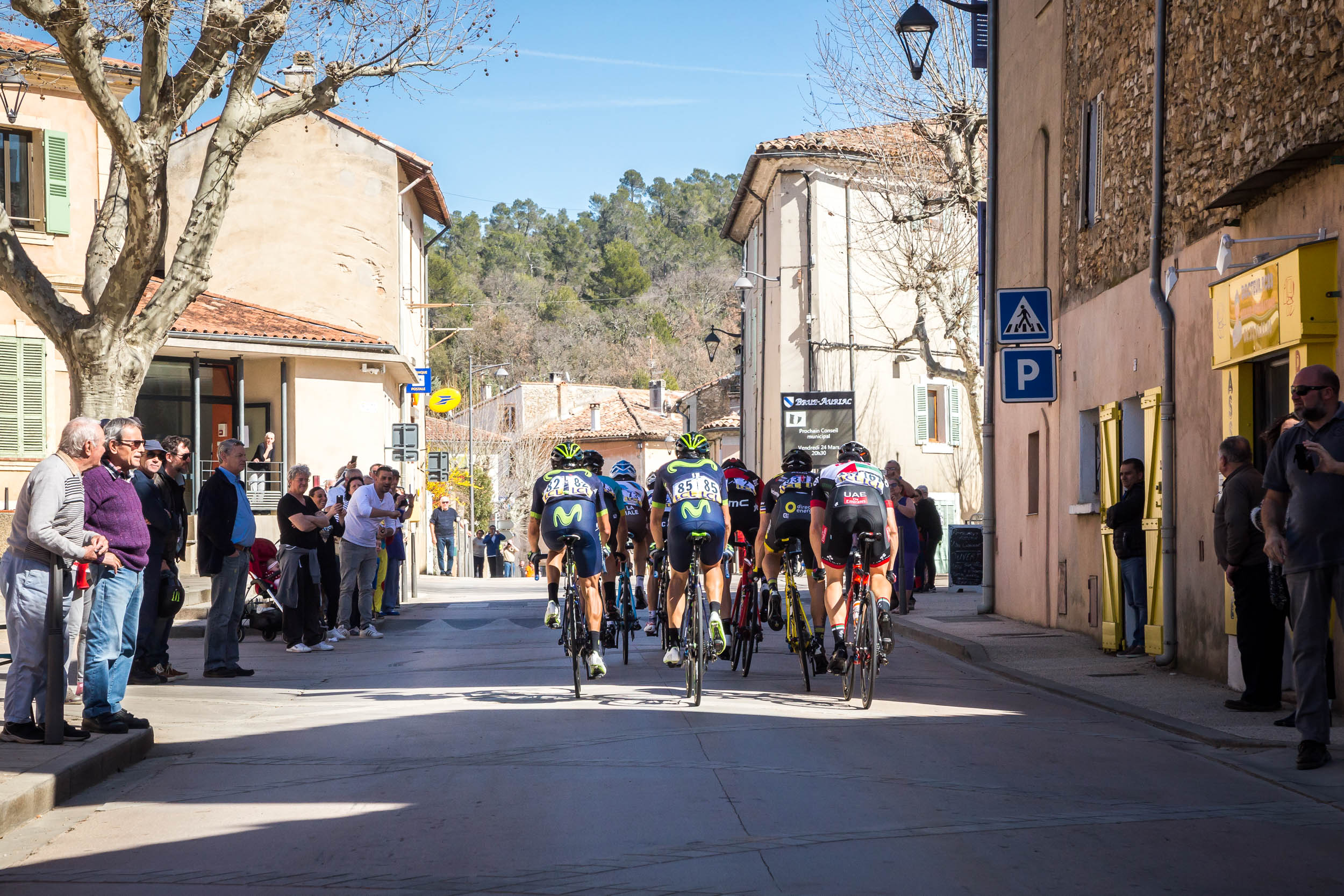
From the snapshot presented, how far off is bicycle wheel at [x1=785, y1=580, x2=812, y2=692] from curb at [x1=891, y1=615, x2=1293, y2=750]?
1.89 metres

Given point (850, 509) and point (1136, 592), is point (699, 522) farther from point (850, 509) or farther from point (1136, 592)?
point (1136, 592)

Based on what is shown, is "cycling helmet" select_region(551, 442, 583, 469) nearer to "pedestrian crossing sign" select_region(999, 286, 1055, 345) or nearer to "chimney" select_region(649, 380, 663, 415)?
"pedestrian crossing sign" select_region(999, 286, 1055, 345)

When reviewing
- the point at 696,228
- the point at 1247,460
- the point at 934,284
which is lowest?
the point at 1247,460

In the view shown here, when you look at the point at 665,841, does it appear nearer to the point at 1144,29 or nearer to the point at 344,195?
the point at 1144,29

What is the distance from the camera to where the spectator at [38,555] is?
8180mm

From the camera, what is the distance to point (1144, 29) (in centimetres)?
1448

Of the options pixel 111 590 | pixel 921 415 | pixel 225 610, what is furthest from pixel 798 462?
pixel 921 415

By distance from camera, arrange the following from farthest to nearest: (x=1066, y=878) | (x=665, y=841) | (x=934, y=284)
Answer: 1. (x=934, y=284)
2. (x=665, y=841)
3. (x=1066, y=878)

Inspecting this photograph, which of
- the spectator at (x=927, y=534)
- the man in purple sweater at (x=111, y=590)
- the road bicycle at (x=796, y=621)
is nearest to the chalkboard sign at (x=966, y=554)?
the spectator at (x=927, y=534)

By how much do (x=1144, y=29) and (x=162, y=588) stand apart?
10230mm

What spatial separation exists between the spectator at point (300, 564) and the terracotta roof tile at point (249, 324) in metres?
12.8

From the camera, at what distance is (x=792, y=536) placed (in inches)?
474

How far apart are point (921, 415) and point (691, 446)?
2755cm

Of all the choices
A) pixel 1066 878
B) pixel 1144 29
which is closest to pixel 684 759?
pixel 1066 878
